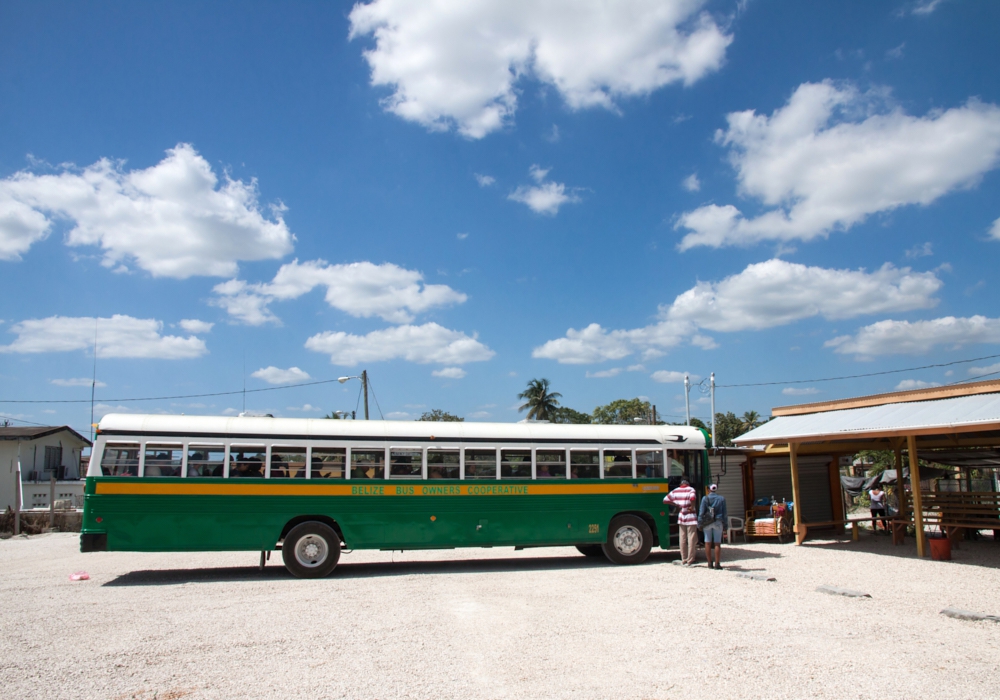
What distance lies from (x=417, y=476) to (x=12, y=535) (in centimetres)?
1363

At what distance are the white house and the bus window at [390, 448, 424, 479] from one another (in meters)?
16.7

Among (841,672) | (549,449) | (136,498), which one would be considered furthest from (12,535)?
(841,672)

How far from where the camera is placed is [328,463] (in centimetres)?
1228

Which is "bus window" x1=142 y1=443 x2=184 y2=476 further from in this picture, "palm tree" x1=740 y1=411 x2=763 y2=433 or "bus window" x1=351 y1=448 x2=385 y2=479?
"palm tree" x1=740 y1=411 x2=763 y2=433

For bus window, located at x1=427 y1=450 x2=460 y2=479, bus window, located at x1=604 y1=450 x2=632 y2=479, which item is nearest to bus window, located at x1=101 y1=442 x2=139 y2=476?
bus window, located at x1=427 y1=450 x2=460 y2=479

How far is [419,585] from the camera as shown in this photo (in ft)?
36.6

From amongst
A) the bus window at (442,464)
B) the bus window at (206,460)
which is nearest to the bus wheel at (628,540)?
the bus window at (442,464)

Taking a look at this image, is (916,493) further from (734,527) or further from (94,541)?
(94,541)

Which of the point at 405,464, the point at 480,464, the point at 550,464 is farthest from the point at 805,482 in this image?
the point at 405,464

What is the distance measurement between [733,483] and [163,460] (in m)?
13.7

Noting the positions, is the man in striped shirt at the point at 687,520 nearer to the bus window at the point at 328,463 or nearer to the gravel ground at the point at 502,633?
the gravel ground at the point at 502,633

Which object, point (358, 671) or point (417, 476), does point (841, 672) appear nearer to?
point (358, 671)

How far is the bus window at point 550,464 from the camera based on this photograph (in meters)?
13.2

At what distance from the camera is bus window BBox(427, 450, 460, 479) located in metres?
12.7
